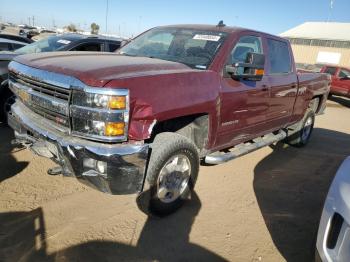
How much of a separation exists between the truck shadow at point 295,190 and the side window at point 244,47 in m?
1.73

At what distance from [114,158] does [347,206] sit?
1748 mm

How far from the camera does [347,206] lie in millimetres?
2229

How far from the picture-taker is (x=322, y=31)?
4222 cm

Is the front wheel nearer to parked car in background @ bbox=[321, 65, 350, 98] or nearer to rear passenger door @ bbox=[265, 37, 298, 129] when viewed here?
rear passenger door @ bbox=[265, 37, 298, 129]

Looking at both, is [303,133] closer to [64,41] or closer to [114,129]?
[114,129]

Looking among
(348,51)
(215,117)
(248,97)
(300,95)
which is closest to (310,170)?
(300,95)

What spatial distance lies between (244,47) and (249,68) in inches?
20.8

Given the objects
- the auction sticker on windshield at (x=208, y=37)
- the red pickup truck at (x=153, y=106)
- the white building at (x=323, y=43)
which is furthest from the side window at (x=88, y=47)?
the white building at (x=323, y=43)

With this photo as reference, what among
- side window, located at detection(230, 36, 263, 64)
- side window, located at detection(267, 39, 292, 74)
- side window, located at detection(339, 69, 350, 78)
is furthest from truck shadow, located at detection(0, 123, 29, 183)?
side window, located at detection(339, 69, 350, 78)

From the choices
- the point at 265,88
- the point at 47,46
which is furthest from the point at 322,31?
the point at 265,88

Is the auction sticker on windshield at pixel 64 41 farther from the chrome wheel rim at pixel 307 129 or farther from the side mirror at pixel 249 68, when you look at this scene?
the chrome wheel rim at pixel 307 129

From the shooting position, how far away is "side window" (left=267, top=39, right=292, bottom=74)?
16.3 ft

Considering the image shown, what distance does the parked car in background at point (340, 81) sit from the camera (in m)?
15.8

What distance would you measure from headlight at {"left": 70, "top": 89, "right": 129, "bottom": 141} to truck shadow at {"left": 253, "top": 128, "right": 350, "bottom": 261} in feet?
5.91
